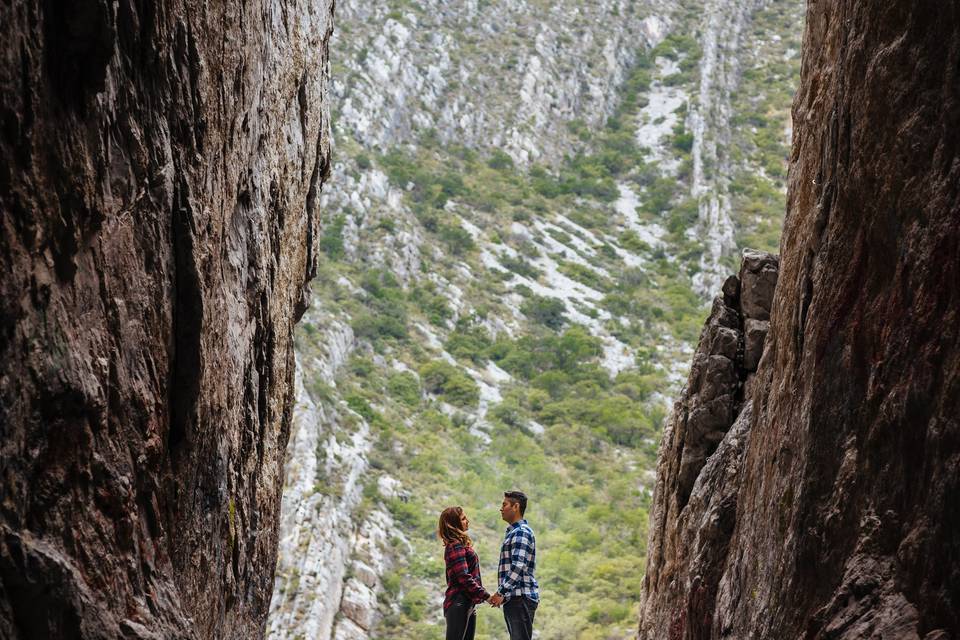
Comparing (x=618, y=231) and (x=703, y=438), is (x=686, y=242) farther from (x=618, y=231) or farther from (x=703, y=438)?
(x=703, y=438)

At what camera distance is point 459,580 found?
9.15 metres

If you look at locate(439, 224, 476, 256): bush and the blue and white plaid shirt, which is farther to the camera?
locate(439, 224, 476, 256): bush

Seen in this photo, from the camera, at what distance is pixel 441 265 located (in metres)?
53.8

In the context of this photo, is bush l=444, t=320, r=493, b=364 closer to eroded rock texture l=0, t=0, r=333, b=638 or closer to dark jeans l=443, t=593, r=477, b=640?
eroded rock texture l=0, t=0, r=333, b=638

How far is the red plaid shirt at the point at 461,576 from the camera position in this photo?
9.13m

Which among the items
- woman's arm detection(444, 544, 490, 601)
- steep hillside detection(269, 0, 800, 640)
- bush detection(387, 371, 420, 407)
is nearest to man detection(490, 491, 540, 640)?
woman's arm detection(444, 544, 490, 601)

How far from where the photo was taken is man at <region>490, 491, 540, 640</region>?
362 inches

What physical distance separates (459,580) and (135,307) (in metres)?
4.41

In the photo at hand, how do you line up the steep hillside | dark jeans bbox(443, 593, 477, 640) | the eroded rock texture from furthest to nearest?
the steep hillside, dark jeans bbox(443, 593, 477, 640), the eroded rock texture

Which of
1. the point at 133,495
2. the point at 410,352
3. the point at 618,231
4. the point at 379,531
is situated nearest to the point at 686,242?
the point at 618,231

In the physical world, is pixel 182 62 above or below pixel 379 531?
below

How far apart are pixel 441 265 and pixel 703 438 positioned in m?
44.7

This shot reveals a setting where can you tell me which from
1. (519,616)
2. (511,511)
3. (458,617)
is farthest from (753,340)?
(458,617)

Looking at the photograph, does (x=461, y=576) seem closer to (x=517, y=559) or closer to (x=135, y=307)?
(x=517, y=559)
